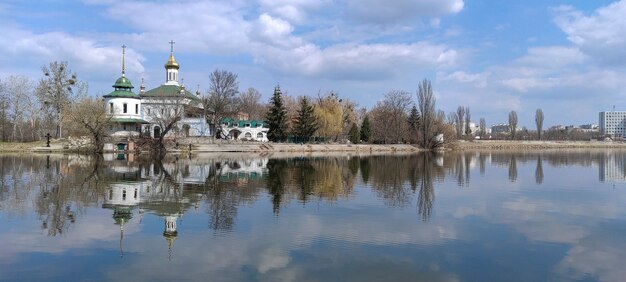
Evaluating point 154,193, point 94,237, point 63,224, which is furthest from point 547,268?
point 154,193

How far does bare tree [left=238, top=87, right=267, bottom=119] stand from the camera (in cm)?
8812

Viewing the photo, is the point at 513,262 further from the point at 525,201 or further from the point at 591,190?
the point at 591,190

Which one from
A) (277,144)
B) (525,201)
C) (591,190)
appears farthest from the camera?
(277,144)

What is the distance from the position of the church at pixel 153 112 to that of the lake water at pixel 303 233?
33241mm

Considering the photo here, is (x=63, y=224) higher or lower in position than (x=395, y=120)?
lower

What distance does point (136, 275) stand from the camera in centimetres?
805

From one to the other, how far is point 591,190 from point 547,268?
15346 mm

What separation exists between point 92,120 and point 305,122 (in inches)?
1066

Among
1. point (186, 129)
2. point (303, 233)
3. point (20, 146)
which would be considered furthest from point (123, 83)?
point (303, 233)

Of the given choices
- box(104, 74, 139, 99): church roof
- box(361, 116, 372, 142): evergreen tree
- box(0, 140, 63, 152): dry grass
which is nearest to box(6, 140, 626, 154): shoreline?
box(0, 140, 63, 152): dry grass

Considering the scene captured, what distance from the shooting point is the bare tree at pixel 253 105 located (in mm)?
88125

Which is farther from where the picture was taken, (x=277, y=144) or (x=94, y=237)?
(x=277, y=144)

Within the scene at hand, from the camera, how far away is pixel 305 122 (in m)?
65.0

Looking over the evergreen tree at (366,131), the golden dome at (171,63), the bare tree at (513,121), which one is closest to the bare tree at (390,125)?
the evergreen tree at (366,131)
